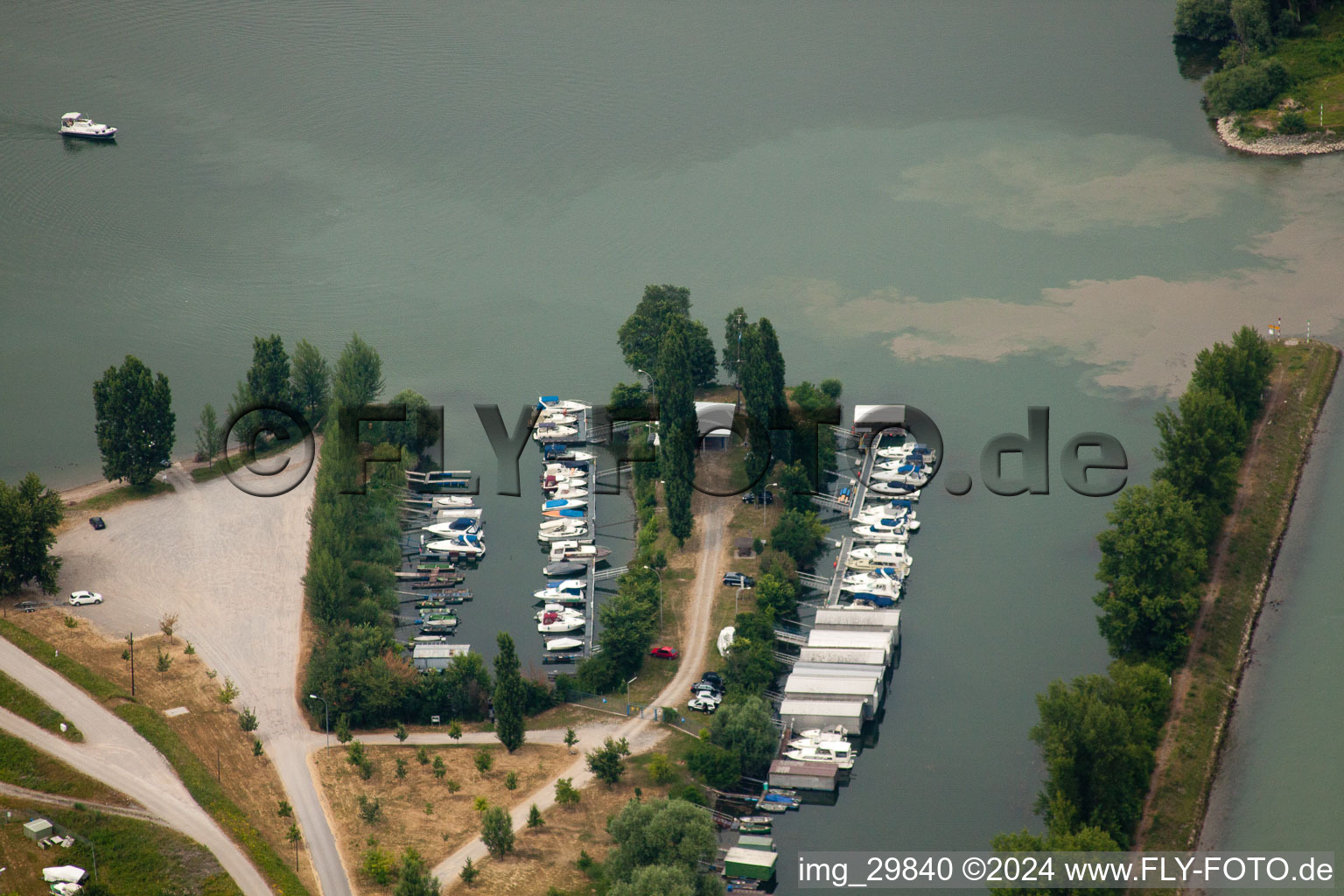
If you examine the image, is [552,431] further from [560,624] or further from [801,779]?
[801,779]

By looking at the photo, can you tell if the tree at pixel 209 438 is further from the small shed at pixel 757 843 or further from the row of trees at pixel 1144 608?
the row of trees at pixel 1144 608

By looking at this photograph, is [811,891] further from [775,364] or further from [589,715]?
[775,364]

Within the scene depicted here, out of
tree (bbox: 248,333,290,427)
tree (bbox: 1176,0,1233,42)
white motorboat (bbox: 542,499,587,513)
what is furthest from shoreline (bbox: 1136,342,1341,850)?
tree (bbox: 248,333,290,427)

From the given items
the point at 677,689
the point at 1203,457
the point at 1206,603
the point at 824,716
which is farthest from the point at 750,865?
the point at 1203,457

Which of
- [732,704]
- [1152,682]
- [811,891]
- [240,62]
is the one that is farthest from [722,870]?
[240,62]

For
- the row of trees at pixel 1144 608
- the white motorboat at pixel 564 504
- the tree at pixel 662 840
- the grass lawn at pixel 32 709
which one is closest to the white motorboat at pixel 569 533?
the white motorboat at pixel 564 504

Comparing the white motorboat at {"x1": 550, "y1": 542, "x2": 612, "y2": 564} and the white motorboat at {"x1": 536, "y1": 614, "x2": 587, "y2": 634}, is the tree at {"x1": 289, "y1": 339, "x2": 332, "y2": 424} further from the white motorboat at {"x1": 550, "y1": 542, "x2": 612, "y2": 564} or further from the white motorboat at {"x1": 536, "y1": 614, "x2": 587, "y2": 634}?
the white motorboat at {"x1": 536, "y1": 614, "x2": 587, "y2": 634}

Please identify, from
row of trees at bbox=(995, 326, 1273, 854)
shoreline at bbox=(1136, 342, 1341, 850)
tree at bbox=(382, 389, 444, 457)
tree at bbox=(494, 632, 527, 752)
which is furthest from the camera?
tree at bbox=(382, 389, 444, 457)

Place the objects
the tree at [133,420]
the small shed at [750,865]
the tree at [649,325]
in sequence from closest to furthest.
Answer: the small shed at [750,865] < the tree at [133,420] < the tree at [649,325]
